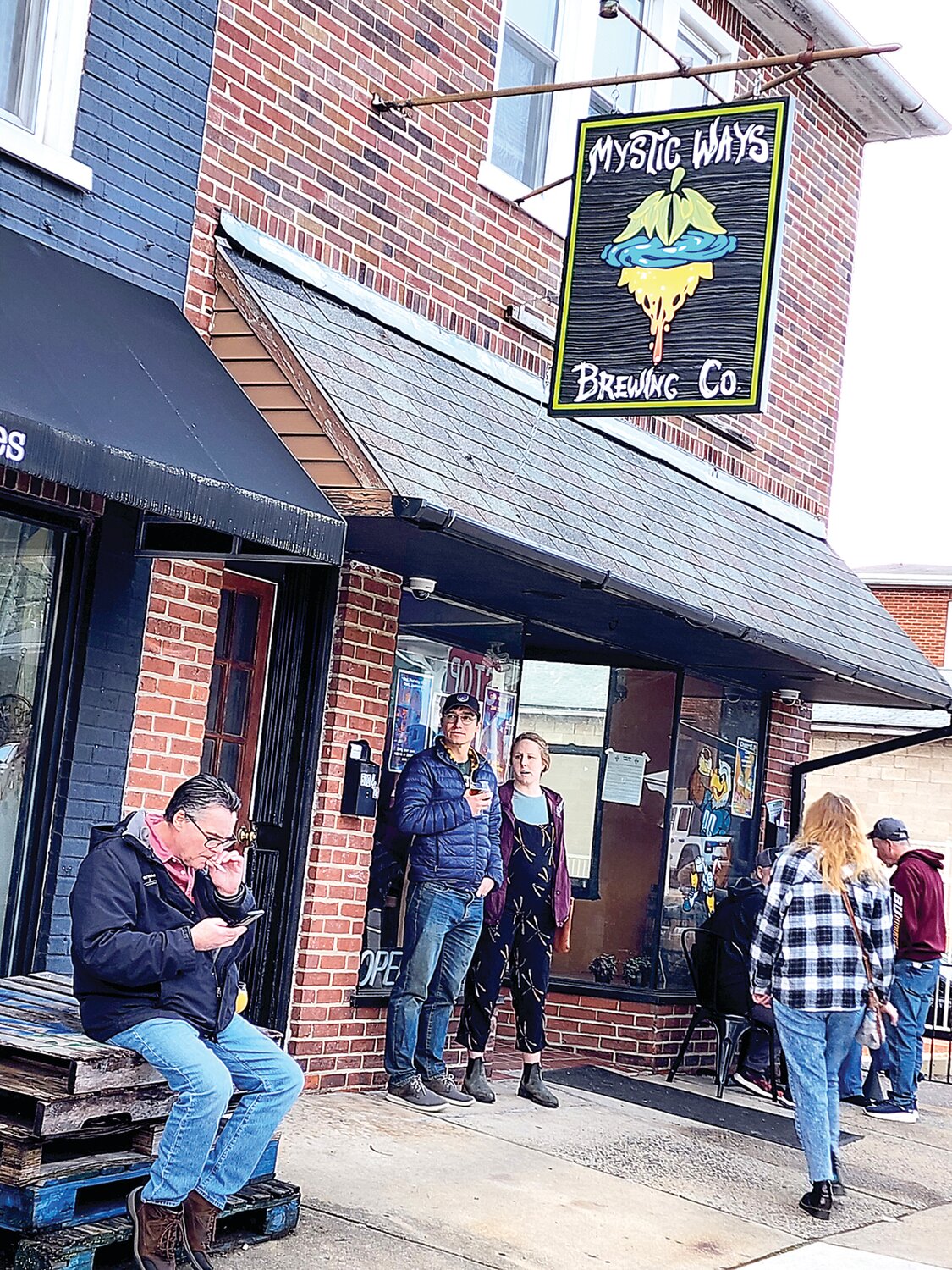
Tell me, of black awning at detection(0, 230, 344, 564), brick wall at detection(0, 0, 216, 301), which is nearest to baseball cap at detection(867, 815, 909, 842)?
black awning at detection(0, 230, 344, 564)

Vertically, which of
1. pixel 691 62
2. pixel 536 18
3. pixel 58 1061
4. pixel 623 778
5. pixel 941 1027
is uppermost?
pixel 691 62

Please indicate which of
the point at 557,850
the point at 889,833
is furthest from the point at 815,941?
the point at 889,833

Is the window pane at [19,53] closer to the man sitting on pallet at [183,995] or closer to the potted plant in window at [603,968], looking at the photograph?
the man sitting on pallet at [183,995]

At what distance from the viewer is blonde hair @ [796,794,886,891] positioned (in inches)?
276

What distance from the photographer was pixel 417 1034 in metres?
7.68

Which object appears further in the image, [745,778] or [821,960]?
[745,778]

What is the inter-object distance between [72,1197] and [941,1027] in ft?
38.4

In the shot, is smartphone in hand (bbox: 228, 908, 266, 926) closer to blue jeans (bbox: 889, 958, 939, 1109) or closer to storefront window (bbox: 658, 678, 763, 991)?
storefront window (bbox: 658, 678, 763, 991)

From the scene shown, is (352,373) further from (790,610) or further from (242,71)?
(790,610)

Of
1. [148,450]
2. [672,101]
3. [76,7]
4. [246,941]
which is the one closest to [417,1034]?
[246,941]

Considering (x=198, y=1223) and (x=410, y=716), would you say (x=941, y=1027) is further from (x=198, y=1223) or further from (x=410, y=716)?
(x=198, y=1223)

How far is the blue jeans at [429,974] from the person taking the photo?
7.50 m

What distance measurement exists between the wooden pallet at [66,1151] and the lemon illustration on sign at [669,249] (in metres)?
4.30

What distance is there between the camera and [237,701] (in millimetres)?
7383
